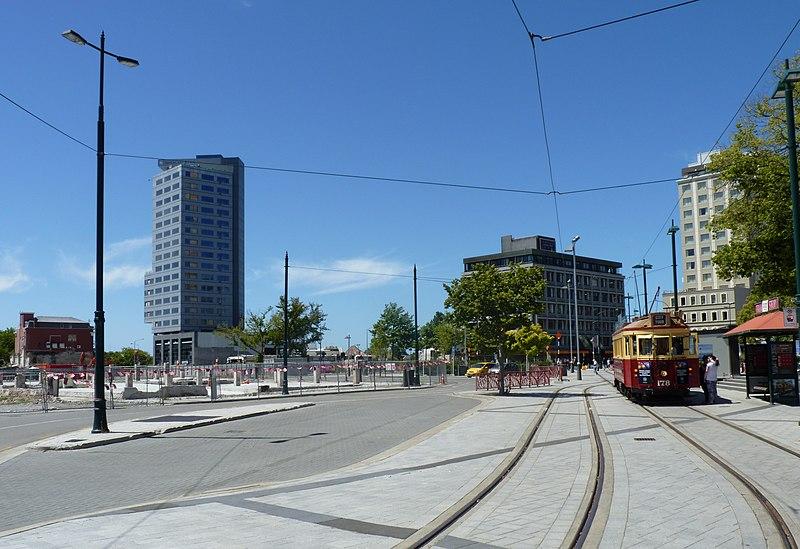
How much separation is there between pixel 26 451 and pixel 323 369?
146ft

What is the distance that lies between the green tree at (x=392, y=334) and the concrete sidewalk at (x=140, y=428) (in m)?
95.9

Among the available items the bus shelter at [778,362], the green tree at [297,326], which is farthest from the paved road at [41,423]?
the green tree at [297,326]

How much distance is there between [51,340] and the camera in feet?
424

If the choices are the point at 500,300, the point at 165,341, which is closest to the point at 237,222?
the point at 165,341

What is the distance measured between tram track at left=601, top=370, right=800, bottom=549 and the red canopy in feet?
17.3

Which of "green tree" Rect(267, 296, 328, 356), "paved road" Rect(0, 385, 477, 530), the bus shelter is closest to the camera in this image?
"paved road" Rect(0, 385, 477, 530)

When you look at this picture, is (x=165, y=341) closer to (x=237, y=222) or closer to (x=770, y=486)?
(x=237, y=222)

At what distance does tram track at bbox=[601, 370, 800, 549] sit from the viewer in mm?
7387

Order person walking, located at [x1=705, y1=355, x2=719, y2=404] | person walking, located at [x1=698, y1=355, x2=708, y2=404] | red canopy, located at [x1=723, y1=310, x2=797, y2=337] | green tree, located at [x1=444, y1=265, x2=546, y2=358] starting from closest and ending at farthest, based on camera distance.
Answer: red canopy, located at [x1=723, y1=310, x2=797, y2=337] < person walking, located at [x1=705, y1=355, x2=719, y2=404] < person walking, located at [x1=698, y1=355, x2=708, y2=404] < green tree, located at [x1=444, y1=265, x2=546, y2=358]

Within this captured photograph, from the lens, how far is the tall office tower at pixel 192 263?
145875mm

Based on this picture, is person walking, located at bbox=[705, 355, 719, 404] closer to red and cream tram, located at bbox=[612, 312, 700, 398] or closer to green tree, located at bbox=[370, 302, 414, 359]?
red and cream tram, located at bbox=[612, 312, 700, 398]

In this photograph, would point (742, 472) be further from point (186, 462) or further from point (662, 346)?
point (662, 346)

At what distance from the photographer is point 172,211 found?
14712 cm

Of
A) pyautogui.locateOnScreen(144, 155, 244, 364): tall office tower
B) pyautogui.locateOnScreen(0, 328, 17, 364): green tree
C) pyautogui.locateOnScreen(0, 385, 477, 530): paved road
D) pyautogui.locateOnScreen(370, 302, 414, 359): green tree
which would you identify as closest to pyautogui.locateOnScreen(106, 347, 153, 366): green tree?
pyautogui.locateOnScreen(144, 155, 244, 364): tall office tower
